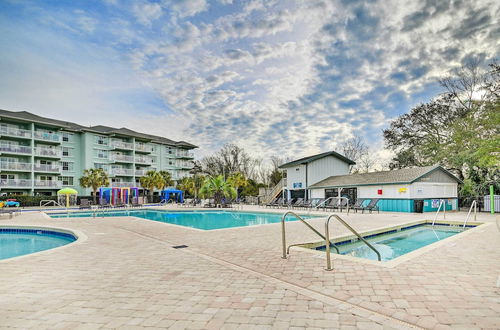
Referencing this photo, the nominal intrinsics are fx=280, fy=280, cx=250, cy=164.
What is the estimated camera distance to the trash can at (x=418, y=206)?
1956cm

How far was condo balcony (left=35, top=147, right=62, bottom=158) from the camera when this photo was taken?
3416cm

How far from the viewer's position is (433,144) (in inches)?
1048

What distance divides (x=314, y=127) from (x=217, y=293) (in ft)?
93.6

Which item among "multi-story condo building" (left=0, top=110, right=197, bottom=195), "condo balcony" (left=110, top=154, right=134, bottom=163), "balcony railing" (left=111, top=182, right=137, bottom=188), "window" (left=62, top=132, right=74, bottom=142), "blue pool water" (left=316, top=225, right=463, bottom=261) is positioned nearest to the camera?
"blue pool water" (left=316, top=225, right=463, bottom=261)

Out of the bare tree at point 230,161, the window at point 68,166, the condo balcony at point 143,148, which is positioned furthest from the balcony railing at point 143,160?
the bare tree at point 230,161

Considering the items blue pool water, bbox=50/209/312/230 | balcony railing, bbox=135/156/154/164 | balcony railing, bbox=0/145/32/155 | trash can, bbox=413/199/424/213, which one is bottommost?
blue pool water, bbox=50/209/312/230

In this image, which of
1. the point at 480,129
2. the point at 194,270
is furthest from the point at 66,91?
the point at 480,129

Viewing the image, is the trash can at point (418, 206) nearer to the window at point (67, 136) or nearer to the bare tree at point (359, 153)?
the bare tree at point (359, 153)

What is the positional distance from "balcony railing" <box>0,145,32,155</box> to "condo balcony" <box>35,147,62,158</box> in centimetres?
84

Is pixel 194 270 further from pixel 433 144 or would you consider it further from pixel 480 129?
pixel 433 144

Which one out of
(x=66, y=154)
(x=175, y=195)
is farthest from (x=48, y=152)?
(x=175, y=195)

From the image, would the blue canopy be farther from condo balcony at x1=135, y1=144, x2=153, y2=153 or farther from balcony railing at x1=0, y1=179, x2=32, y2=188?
balcony railing at x1=0, y1=179, x2=32, y2=188

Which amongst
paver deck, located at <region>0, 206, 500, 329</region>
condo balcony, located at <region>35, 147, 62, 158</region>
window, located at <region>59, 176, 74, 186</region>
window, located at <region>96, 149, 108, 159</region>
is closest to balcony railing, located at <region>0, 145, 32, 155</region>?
condo balcony, located at <region>35, 147, 62, 158</region>

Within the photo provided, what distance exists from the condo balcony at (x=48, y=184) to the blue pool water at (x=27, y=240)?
2479 cm
